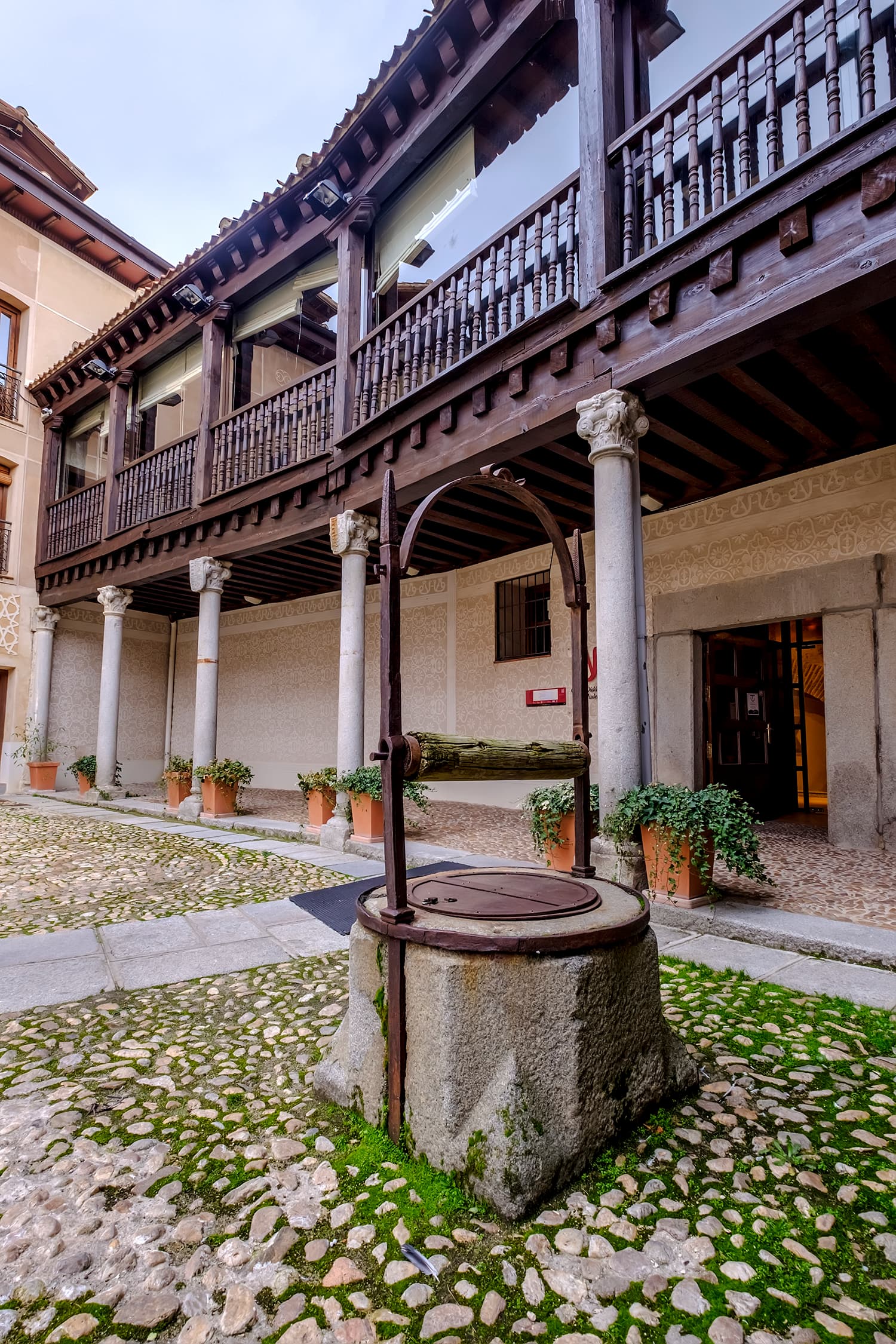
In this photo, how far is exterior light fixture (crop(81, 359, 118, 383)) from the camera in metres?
11.6

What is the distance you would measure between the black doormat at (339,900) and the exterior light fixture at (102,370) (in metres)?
10.6

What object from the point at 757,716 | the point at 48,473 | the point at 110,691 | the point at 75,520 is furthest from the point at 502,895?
the point at 48,473

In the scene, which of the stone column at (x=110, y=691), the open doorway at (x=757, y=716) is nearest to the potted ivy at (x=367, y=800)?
the open doorway at (x=757, y=716)

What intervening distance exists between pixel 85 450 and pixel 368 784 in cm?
1233

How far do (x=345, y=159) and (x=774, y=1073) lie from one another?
28.3ft

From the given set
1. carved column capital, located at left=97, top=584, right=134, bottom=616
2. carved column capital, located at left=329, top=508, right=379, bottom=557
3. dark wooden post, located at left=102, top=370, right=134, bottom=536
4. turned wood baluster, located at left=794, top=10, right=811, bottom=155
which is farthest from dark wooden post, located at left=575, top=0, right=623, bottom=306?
carved column capital, located at left=97, top=584, right=134, bottom=616

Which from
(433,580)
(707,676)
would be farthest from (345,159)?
(707,676)

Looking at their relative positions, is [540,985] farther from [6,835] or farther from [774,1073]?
[6,835]

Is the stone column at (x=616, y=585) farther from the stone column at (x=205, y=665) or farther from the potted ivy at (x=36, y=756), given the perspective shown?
the potted ivy at (x=36, y=756)

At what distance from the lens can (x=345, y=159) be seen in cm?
720

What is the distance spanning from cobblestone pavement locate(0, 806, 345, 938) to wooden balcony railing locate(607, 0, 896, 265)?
5.30 metres

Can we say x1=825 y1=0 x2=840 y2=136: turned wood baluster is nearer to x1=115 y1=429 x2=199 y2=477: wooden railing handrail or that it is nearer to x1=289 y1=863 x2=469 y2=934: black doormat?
x1=289 y1=863 x2=469 y2=934: black doormat

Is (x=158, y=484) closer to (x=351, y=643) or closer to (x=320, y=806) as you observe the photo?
(x=351, y=643)

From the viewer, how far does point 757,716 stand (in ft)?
26.7
